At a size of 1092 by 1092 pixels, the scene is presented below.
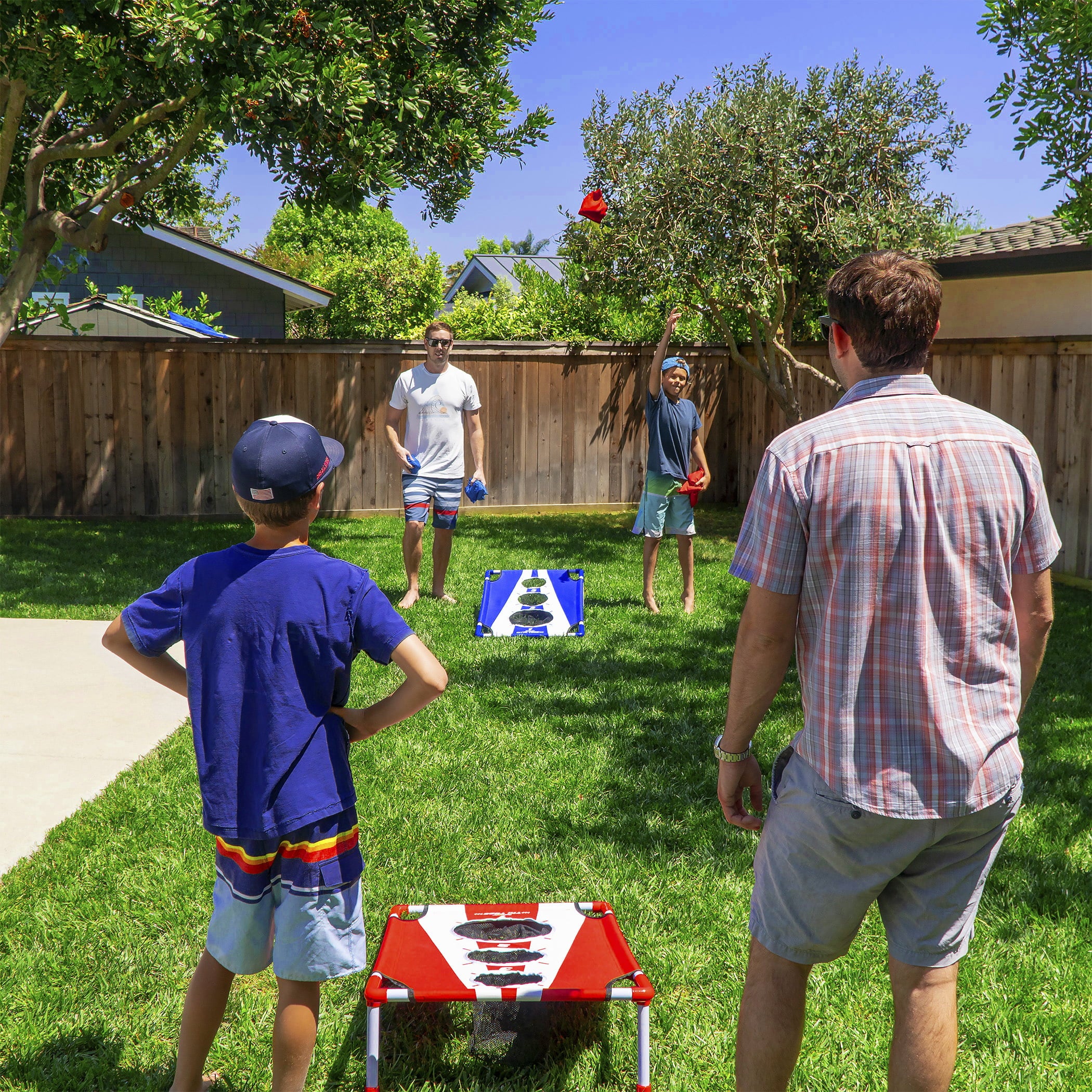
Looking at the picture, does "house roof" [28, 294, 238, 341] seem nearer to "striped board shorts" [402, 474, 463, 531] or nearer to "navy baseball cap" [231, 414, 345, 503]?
"striped board shorts" [402, 474, 463, 531]

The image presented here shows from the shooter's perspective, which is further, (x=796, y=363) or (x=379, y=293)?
(x=379, y=293)

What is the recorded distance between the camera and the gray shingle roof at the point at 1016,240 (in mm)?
9930

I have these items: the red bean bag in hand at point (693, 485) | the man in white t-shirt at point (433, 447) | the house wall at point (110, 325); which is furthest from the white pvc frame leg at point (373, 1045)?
the house wall at point (110, 325)

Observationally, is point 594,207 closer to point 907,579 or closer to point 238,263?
point 238,263

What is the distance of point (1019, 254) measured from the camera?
978 cm

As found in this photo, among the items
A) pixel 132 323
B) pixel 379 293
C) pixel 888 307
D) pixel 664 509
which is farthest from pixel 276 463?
pixel 379 293

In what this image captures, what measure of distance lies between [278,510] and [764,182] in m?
8.99

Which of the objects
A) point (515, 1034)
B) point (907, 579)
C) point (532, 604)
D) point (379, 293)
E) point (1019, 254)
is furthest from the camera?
point (379, 293)

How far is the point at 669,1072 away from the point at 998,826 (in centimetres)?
121

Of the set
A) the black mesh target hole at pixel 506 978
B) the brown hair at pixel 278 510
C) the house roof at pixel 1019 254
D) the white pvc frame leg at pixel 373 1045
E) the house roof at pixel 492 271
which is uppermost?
the house roof at pixel 492 271

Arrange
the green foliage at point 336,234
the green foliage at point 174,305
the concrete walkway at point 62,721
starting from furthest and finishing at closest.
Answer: the green foliage at point 336,234 < the green foliage at point 174,305 < the concrete walkway at point 62,721

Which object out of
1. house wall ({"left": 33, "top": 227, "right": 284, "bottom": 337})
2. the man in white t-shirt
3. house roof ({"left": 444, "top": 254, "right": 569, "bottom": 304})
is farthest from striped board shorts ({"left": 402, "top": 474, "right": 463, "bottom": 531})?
house roof ({"left": 444, "top": 254, "right": 569, "bottom": 304})

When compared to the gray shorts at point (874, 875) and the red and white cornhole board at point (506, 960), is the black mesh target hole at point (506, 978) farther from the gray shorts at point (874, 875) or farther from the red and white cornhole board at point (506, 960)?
the gray shorts at point (874, 875)

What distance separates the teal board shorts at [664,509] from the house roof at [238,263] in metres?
11.1
